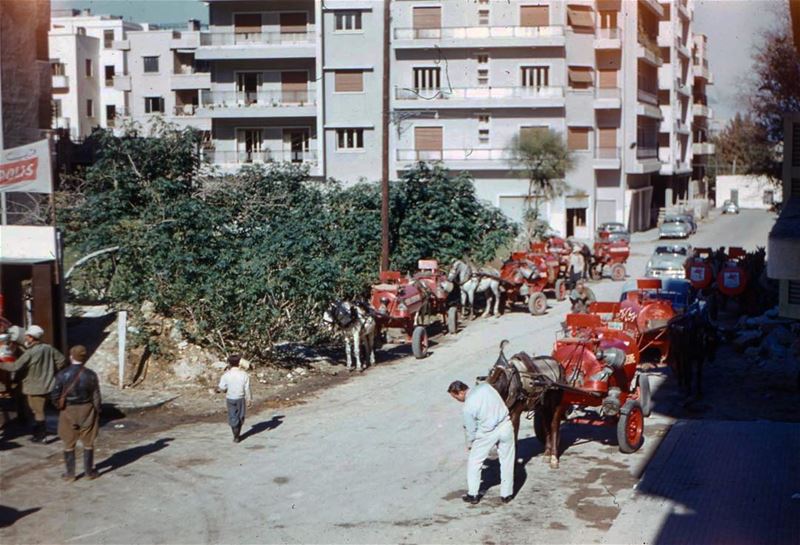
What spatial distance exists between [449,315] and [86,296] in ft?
27.7

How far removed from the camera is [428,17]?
5128 cm

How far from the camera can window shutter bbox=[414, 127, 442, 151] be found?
52031mm

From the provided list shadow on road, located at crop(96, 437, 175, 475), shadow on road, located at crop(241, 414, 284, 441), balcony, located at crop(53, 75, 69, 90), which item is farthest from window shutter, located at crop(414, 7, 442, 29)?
shadow on road, located at crop(96, 437, 175, 475)

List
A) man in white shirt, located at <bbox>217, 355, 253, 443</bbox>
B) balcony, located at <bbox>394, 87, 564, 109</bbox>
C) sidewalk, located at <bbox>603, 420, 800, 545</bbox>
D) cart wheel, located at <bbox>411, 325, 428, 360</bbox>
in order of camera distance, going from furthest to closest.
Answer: balcony, located at <bbox>394, 87, 564, 109</bbox> < cart wheel, located at <bbox>411, 325, 428, 360</bbox> < man in white shirt, located at <bbox>217, 355, 253, 443</bbox> < sidewalk, located at <bbox>603, 420, 800, 545</bbox>

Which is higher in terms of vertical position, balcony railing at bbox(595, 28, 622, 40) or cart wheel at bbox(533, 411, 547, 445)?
balcony railing at bbox(595, 28, 622, 40)

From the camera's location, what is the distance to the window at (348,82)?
2009 inches

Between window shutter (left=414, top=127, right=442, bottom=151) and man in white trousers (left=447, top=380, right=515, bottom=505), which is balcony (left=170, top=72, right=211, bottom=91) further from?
man in white trousers (left=447, top=380, right=515, bottom=505)

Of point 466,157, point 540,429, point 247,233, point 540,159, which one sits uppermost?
point 466,157

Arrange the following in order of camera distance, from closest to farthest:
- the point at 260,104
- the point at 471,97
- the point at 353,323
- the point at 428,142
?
the point at 353,323, the point at 471,97, the point at 428,142, the point at 260,104

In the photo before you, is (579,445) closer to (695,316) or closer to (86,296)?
(695,316)

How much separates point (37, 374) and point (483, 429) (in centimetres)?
616

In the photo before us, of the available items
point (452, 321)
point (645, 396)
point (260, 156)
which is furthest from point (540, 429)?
point (260, 156)

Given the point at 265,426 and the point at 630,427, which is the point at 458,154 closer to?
the point at 265,426

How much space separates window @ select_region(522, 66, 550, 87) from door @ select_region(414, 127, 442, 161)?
197 inches
